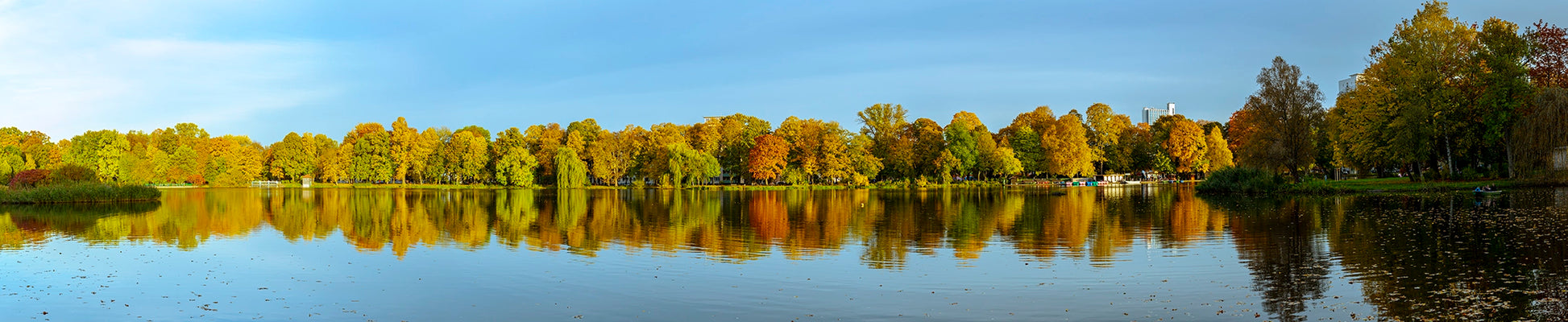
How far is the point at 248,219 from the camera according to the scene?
31.8 m

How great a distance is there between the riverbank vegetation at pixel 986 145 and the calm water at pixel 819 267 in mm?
15570

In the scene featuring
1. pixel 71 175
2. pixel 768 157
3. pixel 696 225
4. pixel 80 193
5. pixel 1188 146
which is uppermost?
pixel 1188 146

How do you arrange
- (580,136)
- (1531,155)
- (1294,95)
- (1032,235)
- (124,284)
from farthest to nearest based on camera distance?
(580,136) → (1294,95) → (1531,155) → (1032,235) → (124,284)

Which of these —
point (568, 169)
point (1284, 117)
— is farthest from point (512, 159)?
point (1284, 117)

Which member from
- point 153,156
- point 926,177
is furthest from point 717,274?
point 153,156

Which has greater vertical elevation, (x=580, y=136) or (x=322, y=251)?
(x=580, y=136)

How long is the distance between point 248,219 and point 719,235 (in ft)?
64.3

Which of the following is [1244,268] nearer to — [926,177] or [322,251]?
[322,251]

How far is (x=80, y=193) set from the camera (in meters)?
46.8

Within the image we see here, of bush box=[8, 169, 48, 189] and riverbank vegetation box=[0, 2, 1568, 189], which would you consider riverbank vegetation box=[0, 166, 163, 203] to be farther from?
riverbank vegetation box=[0, 2, 1568, 189]

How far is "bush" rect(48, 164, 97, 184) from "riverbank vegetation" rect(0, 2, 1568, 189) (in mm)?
23540

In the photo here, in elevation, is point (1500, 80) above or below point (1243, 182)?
above

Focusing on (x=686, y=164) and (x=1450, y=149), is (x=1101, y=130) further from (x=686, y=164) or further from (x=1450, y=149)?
(x=1450, y=149)

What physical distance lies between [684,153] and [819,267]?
63.4 metres
